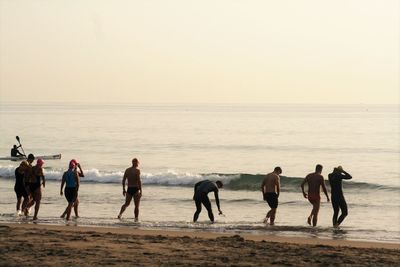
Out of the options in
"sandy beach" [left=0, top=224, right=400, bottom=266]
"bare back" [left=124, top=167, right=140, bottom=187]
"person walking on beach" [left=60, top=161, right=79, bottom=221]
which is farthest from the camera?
"bare back" [left=124, top=167, right=140, bottom=187]

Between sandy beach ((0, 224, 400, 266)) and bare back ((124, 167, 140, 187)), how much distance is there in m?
3.34

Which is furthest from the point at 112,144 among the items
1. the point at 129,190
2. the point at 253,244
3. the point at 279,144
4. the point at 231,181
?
the point at 253,244

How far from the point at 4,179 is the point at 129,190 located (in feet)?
60.2

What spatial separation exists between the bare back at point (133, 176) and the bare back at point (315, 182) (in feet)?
13.9

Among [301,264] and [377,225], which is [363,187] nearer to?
[377,225]

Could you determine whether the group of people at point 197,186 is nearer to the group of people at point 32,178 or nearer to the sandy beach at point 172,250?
the group of people at point 32,178

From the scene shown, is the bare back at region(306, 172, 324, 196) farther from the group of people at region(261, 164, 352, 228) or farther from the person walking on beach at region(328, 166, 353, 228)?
the person walking on beach at region(328, 166, 353, 228)

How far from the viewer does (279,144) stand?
64.8 meters

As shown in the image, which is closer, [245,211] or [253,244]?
[253,244]

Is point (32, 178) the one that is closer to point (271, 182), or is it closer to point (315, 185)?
point (271, 182)

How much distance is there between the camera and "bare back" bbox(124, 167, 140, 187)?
2061 cm

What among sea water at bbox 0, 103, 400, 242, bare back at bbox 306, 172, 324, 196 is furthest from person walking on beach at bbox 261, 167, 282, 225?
bare back at bbox 306, 172, 324, 196

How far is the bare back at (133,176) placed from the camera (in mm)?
20609

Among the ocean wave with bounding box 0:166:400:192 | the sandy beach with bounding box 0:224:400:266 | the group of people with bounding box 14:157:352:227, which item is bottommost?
the sandy beach with bounding box 0:224:400:266
